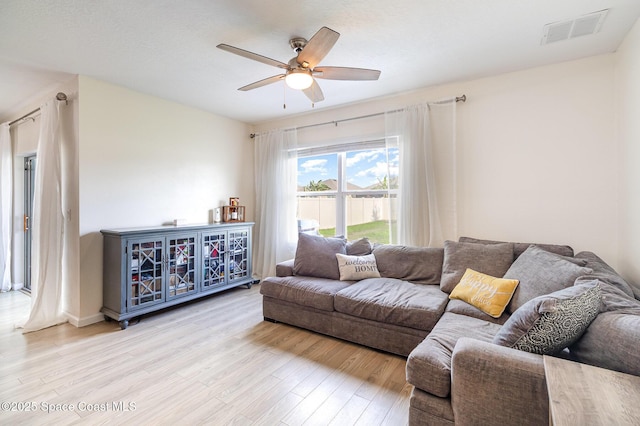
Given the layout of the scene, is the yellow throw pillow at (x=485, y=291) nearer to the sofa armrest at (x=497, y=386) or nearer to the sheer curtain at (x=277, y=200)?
the sofa armrest at (x=497, y=386)

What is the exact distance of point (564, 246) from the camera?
2422 millimetres

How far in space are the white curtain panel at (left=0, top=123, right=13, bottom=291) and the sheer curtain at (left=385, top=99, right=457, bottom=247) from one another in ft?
17.2

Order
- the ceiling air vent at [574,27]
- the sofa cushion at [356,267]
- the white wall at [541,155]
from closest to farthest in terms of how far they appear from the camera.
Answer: the ceiling air vent at [574,27]
the white wall at [541,155]
the sofa cushion at [356,267]

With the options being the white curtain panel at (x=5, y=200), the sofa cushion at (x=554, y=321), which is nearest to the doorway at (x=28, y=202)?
the white curtain panel at (x=5, y=200)

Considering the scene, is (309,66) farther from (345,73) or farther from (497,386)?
(497,386)

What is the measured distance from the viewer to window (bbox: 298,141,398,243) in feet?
11.5

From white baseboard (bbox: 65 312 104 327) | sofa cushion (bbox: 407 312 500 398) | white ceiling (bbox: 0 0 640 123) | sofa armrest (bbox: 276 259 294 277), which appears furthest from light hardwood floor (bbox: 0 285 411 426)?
white ceiling (bbox: 0 0 640 123)

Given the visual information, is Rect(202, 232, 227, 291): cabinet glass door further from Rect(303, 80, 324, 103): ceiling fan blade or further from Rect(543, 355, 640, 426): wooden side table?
Rect(543, 355, 640, 426): wooden side table

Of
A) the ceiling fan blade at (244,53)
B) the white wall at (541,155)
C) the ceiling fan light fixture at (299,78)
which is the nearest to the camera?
the ceiling fan blade at (244,53)

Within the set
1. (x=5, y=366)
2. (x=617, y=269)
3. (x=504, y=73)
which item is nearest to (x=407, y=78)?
(x=504, y=73)

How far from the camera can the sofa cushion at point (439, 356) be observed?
1387mm

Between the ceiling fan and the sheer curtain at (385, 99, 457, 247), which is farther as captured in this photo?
the sheer curtain at (385, 99, 457, 247)

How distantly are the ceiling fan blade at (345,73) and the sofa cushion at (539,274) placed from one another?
1833 millimetres

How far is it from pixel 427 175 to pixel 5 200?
5.52 meters
